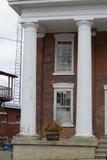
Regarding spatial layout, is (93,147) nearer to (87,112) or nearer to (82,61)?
(87,112)

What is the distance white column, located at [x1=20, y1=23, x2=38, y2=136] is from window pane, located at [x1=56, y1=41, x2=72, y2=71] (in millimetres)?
3251

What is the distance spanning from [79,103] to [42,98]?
15.0 ft

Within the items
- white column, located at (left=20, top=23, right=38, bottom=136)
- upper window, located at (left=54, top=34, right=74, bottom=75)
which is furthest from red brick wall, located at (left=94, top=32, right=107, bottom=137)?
white column, located at (left=20, top=23, right=38, bottom=136)

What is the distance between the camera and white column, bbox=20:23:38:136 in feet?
79.4

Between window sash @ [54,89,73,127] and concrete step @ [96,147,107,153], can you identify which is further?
window sash @ [54,89,73,127]

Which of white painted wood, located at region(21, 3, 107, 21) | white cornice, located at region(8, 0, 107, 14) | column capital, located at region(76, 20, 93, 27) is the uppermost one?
white cornice, located at region(8, 0, 107, 14)

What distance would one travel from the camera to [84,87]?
23484 millimetres

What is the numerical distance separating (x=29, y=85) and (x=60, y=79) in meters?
3.45

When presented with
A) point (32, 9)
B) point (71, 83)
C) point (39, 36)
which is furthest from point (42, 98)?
point (32, 9)

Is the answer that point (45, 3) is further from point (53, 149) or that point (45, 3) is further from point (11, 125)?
point (11, 125)

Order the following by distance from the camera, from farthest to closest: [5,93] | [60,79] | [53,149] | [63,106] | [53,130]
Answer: [5,93] < [60,79] < [63,106] < [53,130] < [53,149]

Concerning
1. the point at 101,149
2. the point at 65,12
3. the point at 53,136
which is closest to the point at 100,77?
the point at 65,12

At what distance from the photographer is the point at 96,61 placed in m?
27.0

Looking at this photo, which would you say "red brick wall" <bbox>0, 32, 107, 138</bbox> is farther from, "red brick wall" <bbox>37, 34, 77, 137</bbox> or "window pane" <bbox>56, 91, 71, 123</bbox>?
"window pane" <bbox>56, 91, 71, 123</bbox>
